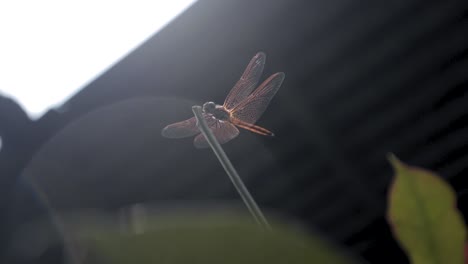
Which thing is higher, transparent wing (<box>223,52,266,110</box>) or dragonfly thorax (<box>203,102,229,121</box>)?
transparent wing (<box>223,52,266,110</box>)

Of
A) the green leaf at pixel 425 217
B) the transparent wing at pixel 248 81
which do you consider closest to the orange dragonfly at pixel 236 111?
the transparent wing at pixel 248 81

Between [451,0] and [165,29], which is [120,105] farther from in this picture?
[451,0]

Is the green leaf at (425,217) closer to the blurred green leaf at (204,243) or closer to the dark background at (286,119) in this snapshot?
the blurred green leaf at (204,243)

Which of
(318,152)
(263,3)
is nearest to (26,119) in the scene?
(263,3)

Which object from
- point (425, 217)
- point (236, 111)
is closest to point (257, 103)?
point (236, 111)

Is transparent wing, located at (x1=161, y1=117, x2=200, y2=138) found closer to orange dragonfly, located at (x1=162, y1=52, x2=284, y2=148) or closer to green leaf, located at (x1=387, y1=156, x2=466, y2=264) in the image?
orange dragonfly, located at (x1=162, y1=52, x2=284, y2=148)

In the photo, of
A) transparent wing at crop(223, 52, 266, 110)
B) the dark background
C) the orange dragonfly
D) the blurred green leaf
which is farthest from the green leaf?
the dark background
